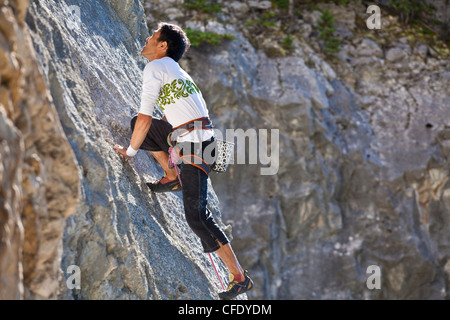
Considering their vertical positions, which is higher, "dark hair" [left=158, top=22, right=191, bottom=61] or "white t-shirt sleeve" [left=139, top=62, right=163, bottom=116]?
"dark hair" [left=158, top=22, right=191, bottom=61]

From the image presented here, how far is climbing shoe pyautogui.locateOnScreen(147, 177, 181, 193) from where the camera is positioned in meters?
4.68

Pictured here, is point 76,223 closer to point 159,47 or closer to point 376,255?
point 159,47

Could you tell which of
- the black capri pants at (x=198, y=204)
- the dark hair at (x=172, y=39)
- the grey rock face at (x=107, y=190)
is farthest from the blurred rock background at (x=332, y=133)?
the black capri pants at (x=198, y=204)

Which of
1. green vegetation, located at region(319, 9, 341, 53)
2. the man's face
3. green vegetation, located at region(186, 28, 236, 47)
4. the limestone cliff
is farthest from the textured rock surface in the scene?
green vegetation, located at region(319, 9, 341, 53)

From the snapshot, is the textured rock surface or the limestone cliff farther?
the limestone cliff

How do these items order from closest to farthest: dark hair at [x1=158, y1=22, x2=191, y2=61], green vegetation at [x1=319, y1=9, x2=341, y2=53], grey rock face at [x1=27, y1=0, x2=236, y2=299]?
grey rock face at [x1=27, y1=0, x2=236, y2=299] < dark hair at [x1=158, y1=22, x2=191, y2=61] < green vegetation at [x1=319, y1=9, x2=341, y2=53]

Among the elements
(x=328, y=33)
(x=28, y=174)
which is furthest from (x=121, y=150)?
(x=328, y=33)

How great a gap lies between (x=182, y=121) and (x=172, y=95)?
0.75 ft

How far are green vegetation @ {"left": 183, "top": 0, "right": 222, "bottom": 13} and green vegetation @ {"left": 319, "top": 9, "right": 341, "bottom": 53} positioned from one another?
3.10 meters

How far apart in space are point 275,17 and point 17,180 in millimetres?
13669

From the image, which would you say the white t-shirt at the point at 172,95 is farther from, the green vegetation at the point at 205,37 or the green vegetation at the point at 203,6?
the green vegetation at the point at 203,6

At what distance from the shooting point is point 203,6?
1466cm

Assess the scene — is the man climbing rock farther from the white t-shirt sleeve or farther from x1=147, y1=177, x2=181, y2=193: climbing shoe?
x1=147, y1=177, x2=181, y2=193: climbing shoe
